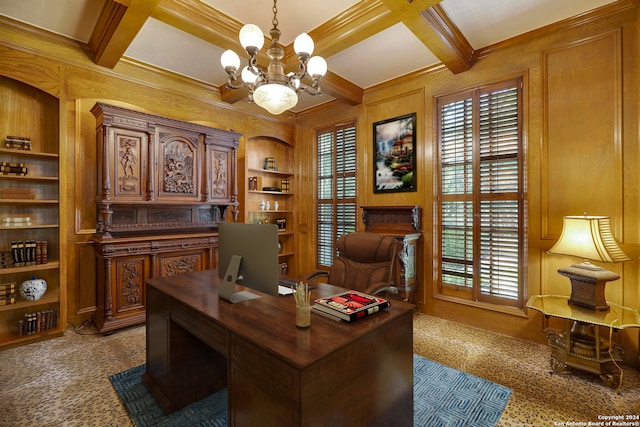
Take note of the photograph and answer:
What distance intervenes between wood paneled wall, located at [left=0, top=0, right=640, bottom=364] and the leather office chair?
1.29m

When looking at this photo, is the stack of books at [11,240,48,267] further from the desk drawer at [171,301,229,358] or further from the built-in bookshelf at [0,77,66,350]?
the desk drawer at [171,301,229,358]

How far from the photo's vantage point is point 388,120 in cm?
402

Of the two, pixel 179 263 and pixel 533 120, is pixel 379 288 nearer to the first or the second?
pixel 533 120

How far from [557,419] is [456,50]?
315 cm

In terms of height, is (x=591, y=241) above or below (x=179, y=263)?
above

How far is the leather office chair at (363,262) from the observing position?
255 centimetres

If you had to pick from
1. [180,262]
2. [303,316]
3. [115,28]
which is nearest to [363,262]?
[303,316]

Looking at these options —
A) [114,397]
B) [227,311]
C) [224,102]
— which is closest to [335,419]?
[227,311]

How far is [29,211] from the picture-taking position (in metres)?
3.01

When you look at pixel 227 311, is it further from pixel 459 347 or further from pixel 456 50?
pixel 456 50

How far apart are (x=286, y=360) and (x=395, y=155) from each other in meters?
3.36

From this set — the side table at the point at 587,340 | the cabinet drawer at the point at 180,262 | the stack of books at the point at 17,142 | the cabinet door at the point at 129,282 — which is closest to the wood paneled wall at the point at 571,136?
the side table at the point at 587,340

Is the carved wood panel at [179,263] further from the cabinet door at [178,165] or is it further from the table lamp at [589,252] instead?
the table lamp at [589,252]

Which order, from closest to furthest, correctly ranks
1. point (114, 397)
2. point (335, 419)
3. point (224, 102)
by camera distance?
point (335, 419)
point (114, 397)
point (224, 102)
